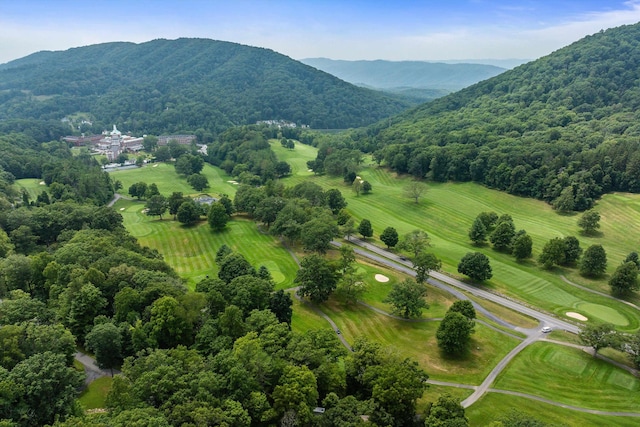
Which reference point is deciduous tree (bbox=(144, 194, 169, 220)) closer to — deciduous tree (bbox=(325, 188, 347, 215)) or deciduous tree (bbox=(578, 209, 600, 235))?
deciduous tree (bbox=(325, 188, 347, 215))

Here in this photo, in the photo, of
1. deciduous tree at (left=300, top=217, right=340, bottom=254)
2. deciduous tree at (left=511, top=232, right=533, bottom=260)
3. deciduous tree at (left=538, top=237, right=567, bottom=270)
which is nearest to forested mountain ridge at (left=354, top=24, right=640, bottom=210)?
deciduous tree at (left=511, top=232, right=533, bottom=260)

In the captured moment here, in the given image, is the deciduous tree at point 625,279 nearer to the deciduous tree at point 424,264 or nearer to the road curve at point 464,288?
the road curve at point 464,288

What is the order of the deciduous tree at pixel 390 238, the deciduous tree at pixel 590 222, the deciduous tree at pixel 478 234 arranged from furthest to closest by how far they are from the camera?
the deciduous tree at pixel 590 222 < the deciduous tree at pixel 478 234 < the deciduous tree at pixel 390 238

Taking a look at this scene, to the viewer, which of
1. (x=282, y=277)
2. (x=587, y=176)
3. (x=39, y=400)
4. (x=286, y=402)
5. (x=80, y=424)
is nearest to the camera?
(x=80, y=424)

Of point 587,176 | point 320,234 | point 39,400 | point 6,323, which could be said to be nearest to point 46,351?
point 39,400

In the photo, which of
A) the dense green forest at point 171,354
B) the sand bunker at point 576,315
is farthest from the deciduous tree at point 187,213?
the sand bunker at point 576,315

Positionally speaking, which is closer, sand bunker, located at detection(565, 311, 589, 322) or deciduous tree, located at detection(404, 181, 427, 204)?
sand bunker, located at detection(565, 311, 589, 322)

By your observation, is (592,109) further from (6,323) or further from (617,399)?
(6,323)
